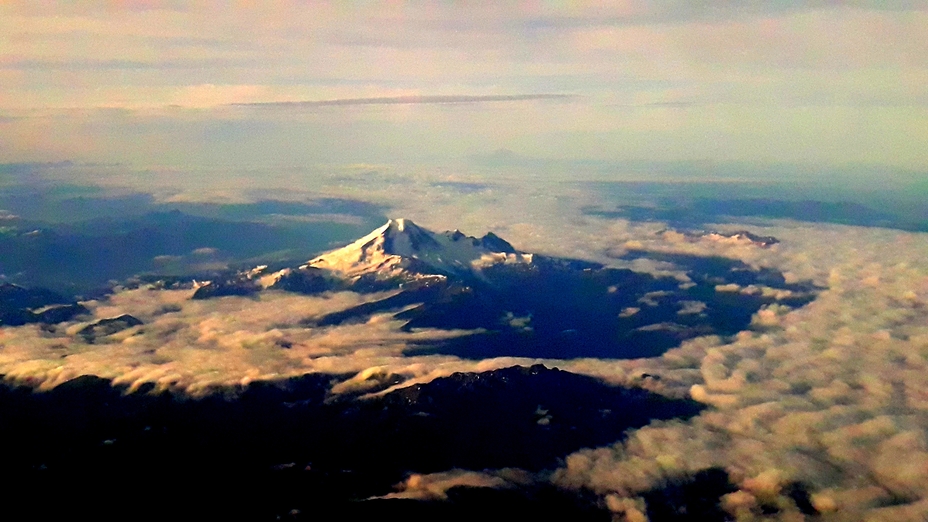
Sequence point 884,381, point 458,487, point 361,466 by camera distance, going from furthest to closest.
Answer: point 884,381, point 361,466, point 458,487

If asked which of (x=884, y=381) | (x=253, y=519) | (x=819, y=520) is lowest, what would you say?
(x=253, y=519)

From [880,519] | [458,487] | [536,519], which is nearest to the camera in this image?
[880,519]

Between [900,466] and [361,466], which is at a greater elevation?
[900,466]

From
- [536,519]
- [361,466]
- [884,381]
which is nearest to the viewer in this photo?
[536,519]

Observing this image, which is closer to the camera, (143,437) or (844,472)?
(844,472)

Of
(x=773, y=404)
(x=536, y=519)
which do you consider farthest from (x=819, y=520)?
(x=536, y=519)

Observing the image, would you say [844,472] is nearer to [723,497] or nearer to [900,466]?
[900,466]

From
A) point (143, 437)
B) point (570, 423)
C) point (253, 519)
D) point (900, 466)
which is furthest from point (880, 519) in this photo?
point (143, 437)

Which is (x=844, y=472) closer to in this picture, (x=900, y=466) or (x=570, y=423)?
(x=900, y=466)

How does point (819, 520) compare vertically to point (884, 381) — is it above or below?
below
